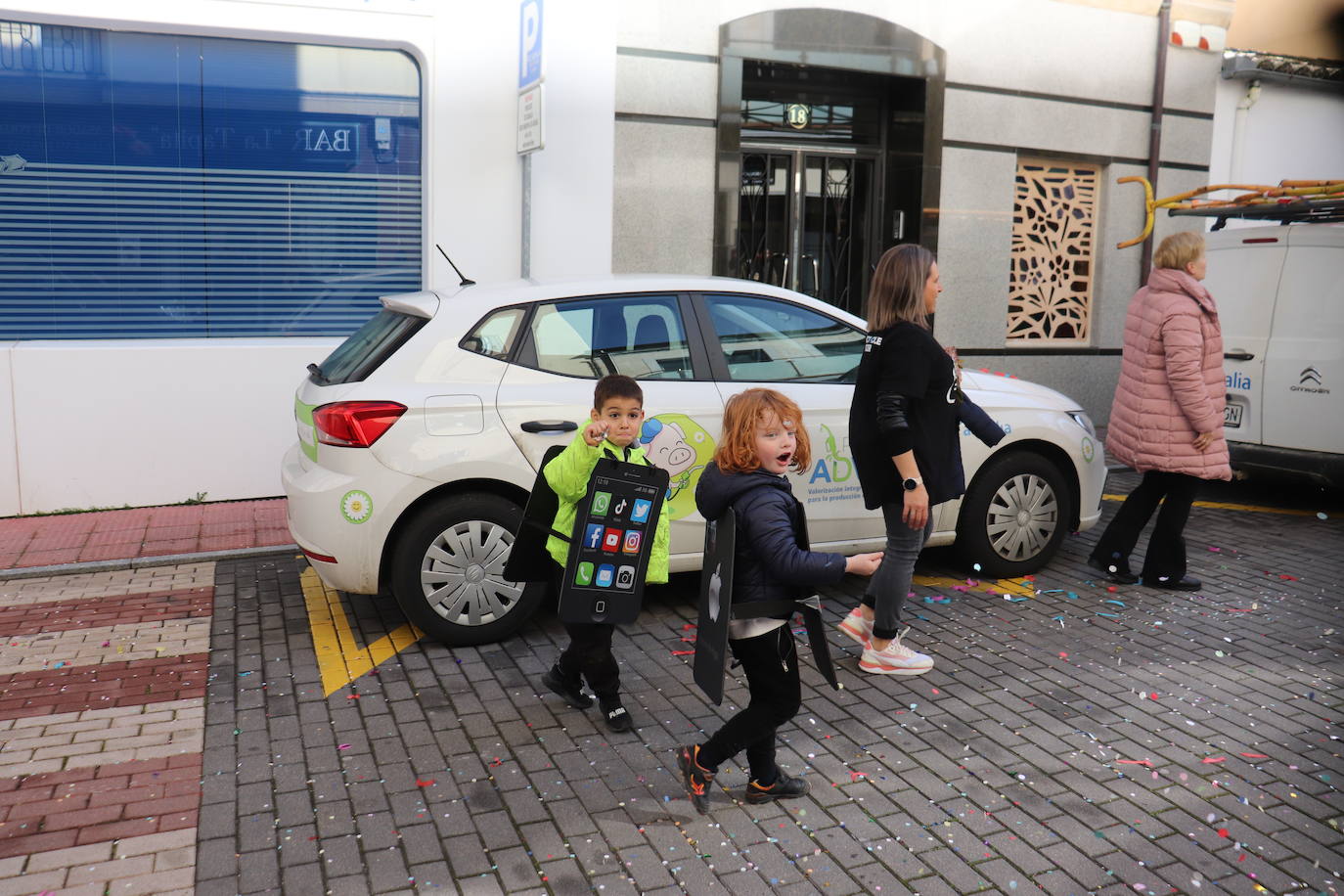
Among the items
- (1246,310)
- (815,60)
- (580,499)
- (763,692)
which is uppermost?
(815,60)

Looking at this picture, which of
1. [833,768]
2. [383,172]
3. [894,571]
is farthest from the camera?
[383,172]

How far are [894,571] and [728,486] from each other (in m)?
1.66

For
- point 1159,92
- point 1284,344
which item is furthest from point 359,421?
point 1159,92

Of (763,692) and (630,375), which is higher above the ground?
(630,375)

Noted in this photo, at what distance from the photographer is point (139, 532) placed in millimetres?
A: 7438

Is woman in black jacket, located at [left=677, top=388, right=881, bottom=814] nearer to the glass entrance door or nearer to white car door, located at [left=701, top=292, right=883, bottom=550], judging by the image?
white car door, located at [left=701, top=292, right=883, bottom=550]

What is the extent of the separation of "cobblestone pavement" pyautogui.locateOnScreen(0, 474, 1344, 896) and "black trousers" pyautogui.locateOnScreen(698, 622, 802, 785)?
25 centimetres

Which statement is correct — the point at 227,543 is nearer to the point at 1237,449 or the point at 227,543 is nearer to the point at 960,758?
the point at 960,758

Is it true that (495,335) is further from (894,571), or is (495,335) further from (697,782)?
(697,782)

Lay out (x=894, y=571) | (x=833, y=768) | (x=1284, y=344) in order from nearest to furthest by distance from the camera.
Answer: (x=833, y=768) → (x=894, y=571) → (x=1284, y=344)

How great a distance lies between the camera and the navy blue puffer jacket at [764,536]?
3490mm

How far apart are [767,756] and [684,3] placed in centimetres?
752

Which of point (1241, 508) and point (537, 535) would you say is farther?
point (1241, 508)

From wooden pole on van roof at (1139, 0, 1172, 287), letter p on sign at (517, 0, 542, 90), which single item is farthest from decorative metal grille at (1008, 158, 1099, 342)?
letter p on sign at (517, 0, 542, 90)
